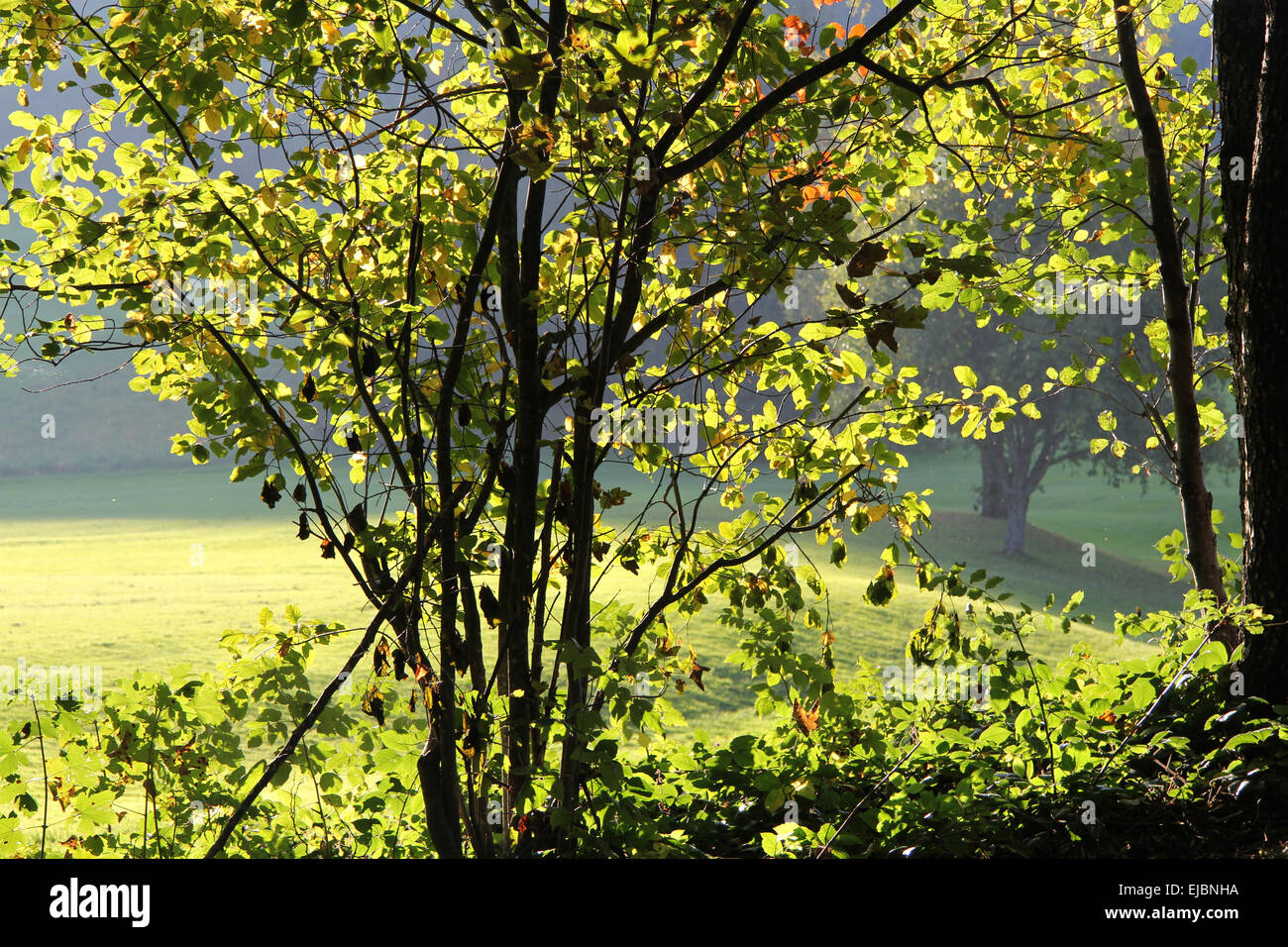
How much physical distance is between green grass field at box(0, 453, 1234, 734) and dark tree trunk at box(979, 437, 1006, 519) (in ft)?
2.60

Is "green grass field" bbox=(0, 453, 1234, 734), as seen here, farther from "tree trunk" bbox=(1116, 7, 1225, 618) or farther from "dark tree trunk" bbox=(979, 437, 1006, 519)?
"tree trunk" bbox=(1116, 7, 1225, 618)

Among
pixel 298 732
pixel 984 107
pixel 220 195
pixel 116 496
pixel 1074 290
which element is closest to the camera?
pixel 298 732

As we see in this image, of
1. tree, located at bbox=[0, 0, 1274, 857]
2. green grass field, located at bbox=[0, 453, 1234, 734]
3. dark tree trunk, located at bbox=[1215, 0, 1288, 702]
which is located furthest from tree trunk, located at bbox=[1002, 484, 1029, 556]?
tree, located at bbox=[0, 0, 1274, 857]

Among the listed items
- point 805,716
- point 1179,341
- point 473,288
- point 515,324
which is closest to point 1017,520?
point 1179,341

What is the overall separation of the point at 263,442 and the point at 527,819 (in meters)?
1.35

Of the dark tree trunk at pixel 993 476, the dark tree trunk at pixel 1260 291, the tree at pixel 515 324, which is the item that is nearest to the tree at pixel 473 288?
the tree at pixel 515 324

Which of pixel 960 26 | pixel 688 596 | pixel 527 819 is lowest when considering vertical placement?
pixel 527 819

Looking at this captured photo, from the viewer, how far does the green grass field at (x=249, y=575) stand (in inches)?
411

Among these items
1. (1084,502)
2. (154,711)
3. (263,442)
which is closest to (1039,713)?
(263,442)

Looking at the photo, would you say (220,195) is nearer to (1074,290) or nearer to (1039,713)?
(1039,713)

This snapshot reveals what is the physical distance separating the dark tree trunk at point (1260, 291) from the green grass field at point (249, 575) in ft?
8.79

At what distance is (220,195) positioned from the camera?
2668 mm

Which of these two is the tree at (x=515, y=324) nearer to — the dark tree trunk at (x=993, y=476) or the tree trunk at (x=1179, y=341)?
the tree trunk at (x=1179, y=341)

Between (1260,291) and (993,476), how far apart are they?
22410 mm
